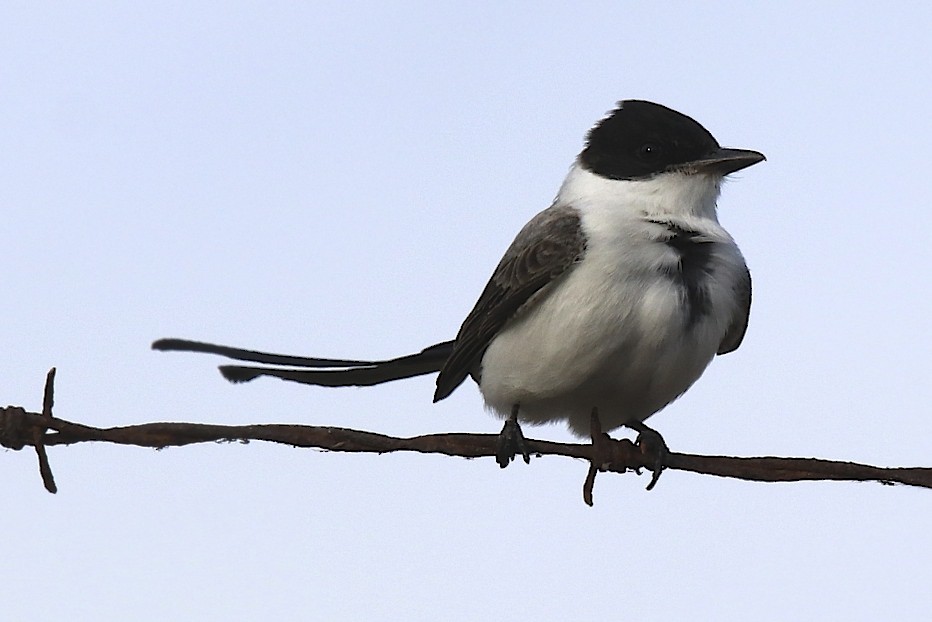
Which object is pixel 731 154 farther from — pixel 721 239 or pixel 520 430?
pixel 520 430

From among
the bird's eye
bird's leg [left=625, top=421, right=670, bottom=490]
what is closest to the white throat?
the bird's eye

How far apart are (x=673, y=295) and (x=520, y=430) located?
0.76m

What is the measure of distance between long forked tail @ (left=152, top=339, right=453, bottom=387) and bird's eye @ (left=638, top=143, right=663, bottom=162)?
1.06m

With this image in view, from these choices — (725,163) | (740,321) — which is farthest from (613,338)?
(725,163)

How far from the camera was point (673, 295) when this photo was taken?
399 cm

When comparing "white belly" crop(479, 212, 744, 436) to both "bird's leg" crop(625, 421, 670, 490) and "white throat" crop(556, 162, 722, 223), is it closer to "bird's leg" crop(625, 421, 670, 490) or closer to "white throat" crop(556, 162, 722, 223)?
"bird's leg" crop(625, 421, 670, 490)

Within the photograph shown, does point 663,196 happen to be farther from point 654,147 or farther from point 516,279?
point 516,279

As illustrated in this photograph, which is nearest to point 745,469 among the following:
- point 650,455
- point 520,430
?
point 650,455

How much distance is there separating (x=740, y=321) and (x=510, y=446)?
1.09m

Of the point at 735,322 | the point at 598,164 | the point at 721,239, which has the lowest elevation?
the point at 735,322

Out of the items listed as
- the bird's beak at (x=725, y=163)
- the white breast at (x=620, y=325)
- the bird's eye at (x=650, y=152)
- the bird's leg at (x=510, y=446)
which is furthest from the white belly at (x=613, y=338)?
A: the bird's eye at (x=650, y=152)

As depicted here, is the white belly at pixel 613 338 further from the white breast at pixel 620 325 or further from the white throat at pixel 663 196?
the white throat at pixel 663 196

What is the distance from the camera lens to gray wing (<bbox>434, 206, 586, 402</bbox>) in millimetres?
4121

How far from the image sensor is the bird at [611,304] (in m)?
3.99
